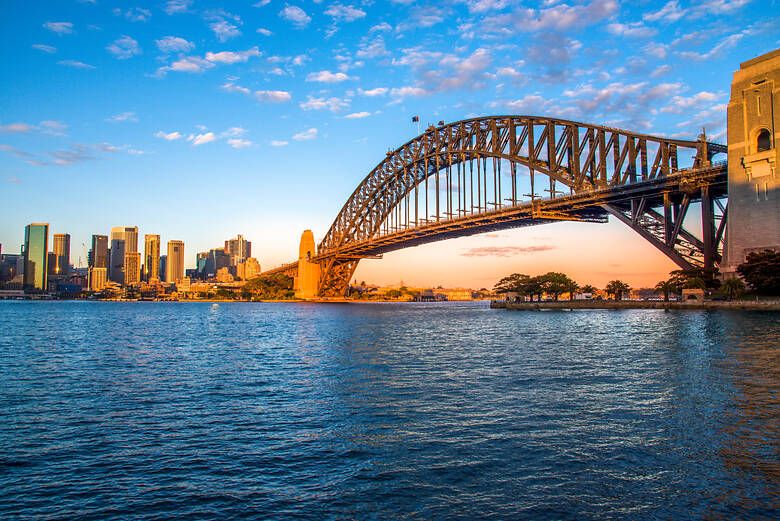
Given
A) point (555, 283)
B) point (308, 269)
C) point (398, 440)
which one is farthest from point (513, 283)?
point (398, 440)

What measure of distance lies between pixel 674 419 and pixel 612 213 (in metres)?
56.4

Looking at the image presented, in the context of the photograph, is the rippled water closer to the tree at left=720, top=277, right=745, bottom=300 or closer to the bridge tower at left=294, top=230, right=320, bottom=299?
the tree at left=720, top=277, right=745, bottom=300

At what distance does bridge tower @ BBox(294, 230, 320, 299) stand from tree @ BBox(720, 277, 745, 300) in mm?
98973

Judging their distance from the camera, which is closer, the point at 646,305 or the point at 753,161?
the point at 753,161

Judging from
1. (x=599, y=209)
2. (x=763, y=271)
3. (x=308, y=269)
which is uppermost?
(x=599, y=209)

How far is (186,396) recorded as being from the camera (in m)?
16.7

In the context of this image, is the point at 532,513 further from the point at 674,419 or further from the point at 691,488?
the point at 674,419

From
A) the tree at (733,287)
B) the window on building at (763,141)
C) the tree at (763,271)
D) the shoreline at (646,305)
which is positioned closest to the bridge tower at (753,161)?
the window on building at (763,141)

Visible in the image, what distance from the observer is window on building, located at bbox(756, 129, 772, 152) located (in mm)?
52125

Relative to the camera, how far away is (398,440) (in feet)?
37.4

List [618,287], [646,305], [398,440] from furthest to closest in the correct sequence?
1. [618,287]
2. [646,305]
3. [398,440]

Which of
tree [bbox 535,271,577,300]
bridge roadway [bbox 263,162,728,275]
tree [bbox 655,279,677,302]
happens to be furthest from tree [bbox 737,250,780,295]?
tree [bbox 535,271,577,300]

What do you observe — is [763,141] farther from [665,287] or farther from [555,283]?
[555,283]

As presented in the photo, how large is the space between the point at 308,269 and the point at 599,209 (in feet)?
276
